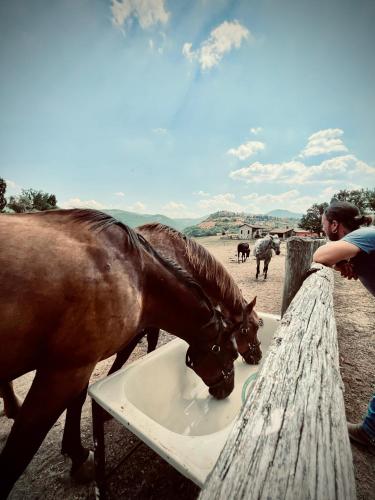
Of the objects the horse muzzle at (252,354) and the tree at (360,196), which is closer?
the horse muzzle at (252,354)

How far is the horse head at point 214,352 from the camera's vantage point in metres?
1.88

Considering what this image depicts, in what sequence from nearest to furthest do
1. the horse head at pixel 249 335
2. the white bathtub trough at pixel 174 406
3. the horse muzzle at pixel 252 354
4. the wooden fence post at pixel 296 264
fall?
the white bathtub trough at pixel 174 406 → the horse head at pixel 249 335 → the horse muzzle at pixel 252 354 → the wooden fence post at pixel 296 264

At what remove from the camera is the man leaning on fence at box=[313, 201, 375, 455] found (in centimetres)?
178

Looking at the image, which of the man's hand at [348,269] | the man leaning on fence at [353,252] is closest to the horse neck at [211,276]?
the man leaning on fence at [353,252]

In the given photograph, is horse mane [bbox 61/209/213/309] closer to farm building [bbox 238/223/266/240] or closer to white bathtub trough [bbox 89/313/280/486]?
white bathtub trough [bbox 89/313/280/486]

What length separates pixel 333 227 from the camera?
7.47ft

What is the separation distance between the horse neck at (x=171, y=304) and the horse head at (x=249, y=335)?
55 cm

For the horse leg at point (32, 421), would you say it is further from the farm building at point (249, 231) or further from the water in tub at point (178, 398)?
the farm building at point (249, 231)

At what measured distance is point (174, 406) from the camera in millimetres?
2379

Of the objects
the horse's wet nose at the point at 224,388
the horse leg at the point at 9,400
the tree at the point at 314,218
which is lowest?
the horse leg at the point at 9,400

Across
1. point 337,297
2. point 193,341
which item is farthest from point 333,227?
point 337,297

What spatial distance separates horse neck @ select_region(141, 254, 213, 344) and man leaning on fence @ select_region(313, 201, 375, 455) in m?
1.11

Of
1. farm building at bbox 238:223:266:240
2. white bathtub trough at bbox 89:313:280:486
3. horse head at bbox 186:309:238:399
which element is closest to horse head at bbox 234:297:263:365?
horse head at bbox 186:309:238:399

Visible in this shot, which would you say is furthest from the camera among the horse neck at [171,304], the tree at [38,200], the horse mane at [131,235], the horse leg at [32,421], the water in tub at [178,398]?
the tree at [38,200]
